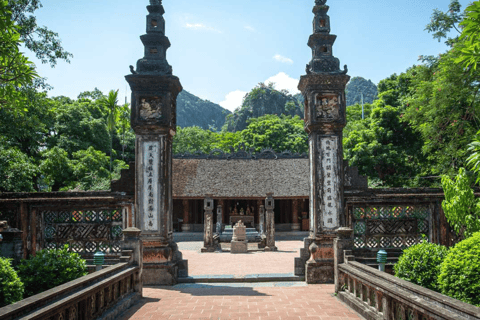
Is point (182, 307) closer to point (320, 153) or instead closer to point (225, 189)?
point (320, 153)

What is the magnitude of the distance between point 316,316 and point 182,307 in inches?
94.4

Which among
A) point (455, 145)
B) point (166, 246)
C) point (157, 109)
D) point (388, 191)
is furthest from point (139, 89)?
point (455, 145)

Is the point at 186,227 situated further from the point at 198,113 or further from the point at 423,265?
the point at 198,113

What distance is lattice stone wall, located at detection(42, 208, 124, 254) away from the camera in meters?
9.02

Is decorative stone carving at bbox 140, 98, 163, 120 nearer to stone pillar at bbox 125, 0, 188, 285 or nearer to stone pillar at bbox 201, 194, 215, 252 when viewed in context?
stone pillar at bbox 125, 0, 188, 285

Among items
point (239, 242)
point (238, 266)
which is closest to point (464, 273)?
point (238, 266)

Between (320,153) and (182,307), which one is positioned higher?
(320,153)

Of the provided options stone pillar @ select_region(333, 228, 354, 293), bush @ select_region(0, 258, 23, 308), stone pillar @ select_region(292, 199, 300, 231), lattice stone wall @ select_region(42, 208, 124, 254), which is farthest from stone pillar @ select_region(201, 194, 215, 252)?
bush @ select_region(0, 258, 23, 308)

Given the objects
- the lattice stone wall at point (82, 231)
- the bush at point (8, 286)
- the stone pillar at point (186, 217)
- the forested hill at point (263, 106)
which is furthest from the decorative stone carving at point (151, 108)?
the forested hill at point (263, 106)

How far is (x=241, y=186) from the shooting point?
87.1ft

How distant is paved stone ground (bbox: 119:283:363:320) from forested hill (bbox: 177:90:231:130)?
90.0 meters

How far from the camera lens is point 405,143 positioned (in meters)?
23.0

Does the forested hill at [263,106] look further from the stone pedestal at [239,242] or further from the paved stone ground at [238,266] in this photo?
the paved stone ground at [238,266]

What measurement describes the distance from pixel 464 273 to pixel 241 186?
2190 cm
